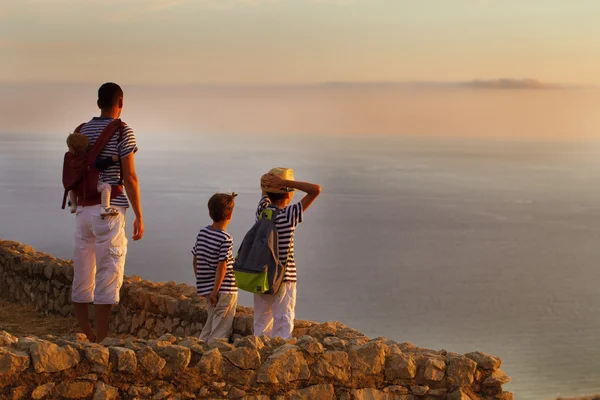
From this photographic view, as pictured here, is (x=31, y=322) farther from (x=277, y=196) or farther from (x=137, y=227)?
(x=277, y=196)

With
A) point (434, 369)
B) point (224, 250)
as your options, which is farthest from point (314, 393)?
point (224, 250)

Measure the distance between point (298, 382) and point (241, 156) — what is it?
144m

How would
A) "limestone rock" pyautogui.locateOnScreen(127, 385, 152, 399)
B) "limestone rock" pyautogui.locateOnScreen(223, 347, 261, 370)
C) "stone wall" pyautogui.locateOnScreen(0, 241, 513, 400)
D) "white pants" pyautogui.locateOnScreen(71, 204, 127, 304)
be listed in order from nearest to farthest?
"stone wall" pyautogui.locateOnScreen(0, 241, 513, 400) < "limestone rock" pyautogui.locateOnScreen(127, 385, 152, 399) < "limestone rock" pyautogui.locateOnScreen(223, 347, 261, 370) < "white pants" pyautogui.locateOnScreen(71, 204, 127, 304)

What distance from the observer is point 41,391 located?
17.9 ft

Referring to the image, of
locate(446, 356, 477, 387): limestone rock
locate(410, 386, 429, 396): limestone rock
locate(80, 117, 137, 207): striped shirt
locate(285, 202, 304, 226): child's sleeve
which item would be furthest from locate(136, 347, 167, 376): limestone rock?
locate(80, 117, 137, 207): striped shirt

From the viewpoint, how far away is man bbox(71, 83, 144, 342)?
7.28 meters

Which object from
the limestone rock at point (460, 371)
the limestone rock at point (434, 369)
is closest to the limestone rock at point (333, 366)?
the limestone rock at point (434, 369)

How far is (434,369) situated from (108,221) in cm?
283

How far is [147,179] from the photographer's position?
114375 millimetres

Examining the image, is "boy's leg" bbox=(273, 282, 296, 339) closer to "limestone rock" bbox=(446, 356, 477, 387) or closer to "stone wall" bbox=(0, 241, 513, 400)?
"stone wall" bbox=(0, 241, 513, 400)

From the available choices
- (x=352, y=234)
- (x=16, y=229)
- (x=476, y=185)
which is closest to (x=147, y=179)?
(x=352, y=234)

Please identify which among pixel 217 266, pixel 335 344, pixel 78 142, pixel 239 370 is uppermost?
pixel 78 142

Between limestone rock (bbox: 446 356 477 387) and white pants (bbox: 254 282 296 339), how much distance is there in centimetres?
123

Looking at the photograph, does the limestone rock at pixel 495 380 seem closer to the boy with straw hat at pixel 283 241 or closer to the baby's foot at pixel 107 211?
the boy with straw hat at pixel 283 241
